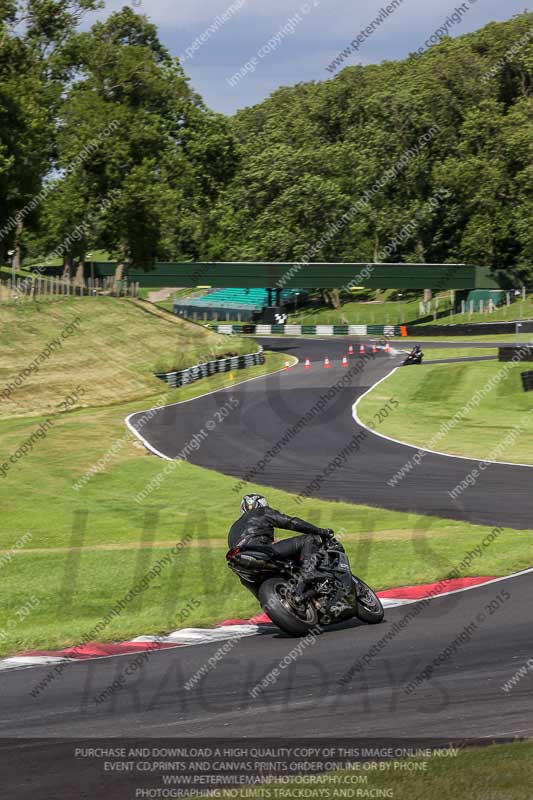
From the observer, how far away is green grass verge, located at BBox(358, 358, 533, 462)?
101 ft

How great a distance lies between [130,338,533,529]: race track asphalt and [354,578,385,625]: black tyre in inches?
302

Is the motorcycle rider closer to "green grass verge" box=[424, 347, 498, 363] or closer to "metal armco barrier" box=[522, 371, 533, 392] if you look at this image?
"metal armco barrier" box=[522, 371, 533, 392]

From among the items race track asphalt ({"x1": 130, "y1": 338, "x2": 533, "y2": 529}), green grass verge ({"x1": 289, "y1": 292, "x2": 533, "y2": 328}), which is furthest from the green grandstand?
race track asphalt ({"x1": 130, "y1": 338, "x2": 533, "y2": 529})

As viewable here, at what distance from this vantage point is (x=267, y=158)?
102500 mm

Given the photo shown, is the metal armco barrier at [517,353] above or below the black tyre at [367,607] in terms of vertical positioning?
above

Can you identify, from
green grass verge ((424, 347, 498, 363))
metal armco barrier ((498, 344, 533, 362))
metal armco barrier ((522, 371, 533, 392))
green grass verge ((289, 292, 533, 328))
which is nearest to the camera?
metal armco barrier ((522, 371, 533, 392))

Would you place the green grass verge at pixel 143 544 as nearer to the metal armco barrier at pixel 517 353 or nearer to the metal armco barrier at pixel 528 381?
the metal armco barrier at pixel 528 381

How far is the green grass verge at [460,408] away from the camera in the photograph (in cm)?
3084

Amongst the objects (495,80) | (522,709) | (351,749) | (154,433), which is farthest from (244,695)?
(495,80)

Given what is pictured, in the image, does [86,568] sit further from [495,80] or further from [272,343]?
[495,80]

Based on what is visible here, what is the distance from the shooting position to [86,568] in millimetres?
15906

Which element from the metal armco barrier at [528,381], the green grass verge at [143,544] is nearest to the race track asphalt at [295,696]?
the green grass verge at [143,544]

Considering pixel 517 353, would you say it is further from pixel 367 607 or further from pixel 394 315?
pixel 394 315

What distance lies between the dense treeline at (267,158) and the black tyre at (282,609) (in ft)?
168
